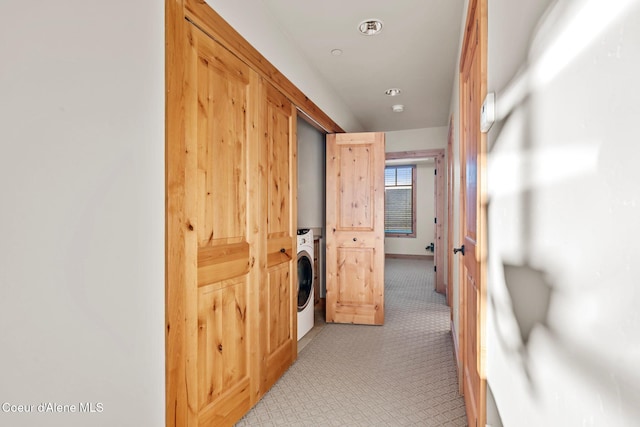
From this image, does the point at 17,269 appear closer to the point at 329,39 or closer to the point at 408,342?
the point at 329,39

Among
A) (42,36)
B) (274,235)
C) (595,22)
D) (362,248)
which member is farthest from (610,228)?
(362,248)

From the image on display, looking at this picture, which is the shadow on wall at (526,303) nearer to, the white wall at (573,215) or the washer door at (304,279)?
the white wall at (573,215)

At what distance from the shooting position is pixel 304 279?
3305mm

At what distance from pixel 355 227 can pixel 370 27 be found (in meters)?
2.01

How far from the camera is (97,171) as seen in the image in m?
1.10

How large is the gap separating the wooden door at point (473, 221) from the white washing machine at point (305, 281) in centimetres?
149

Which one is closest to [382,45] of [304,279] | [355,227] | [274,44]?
[274,44]

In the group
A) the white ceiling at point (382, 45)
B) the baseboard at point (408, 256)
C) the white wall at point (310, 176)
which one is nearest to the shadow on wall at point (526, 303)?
the white ceiling at point (382, 45)

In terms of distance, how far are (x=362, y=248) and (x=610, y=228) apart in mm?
3356

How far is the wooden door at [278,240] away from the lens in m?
2.26

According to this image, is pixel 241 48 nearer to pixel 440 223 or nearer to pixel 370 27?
pixel 370 27

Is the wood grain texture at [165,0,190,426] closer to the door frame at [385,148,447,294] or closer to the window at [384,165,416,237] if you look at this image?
the door frame at [385,148,447,294]

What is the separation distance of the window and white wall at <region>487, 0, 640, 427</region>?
8109 millimetres

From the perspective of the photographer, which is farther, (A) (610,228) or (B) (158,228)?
(B) (158,228)
